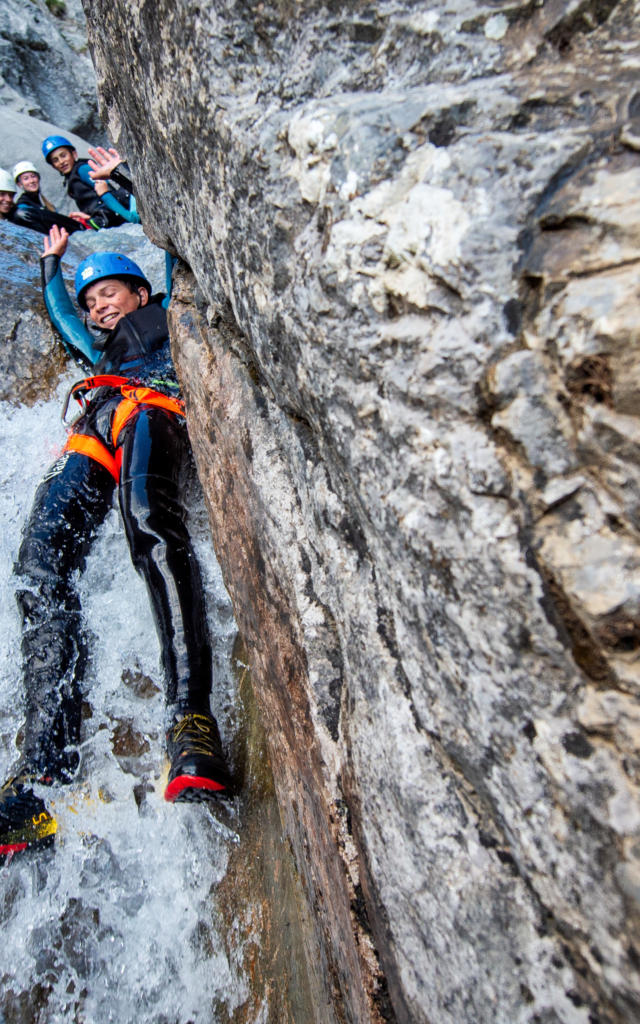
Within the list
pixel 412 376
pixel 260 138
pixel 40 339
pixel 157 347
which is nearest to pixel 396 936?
pixel 412 376

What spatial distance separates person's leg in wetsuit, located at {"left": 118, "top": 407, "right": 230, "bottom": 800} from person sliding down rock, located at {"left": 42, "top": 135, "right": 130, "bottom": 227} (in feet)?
15.6

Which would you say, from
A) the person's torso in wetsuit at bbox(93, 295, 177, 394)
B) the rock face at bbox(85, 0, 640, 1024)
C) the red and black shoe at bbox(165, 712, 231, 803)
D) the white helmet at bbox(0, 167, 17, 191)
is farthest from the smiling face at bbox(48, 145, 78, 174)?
the red and black shoe at bbox(165, 712, 231, 803)

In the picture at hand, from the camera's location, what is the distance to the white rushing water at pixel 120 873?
1.78 m

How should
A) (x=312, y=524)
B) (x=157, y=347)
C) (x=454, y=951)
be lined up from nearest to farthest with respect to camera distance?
(x=454, y=951)
(x=312, y=524)
(x=157, y=347)

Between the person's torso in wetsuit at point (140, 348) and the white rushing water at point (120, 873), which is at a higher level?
the person's torso in wetsuit at point (140, 348)

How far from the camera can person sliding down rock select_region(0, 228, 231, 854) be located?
2.12 metres

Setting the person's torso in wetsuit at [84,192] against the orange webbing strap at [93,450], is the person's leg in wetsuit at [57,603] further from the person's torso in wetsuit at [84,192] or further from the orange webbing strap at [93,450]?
the person's torso in wetsuit at [84,192]

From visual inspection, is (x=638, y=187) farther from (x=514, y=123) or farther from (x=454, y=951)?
(x=454, y=951)

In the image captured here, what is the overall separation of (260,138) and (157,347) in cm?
278

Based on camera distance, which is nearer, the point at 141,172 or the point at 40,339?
the point at 141,172

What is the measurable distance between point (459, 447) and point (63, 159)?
821cm

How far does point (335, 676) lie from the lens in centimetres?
123

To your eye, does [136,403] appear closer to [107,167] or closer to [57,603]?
[57,603]

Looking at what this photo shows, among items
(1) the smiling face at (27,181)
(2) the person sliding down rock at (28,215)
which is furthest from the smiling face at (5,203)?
(1) the smiling face at (27,181)
